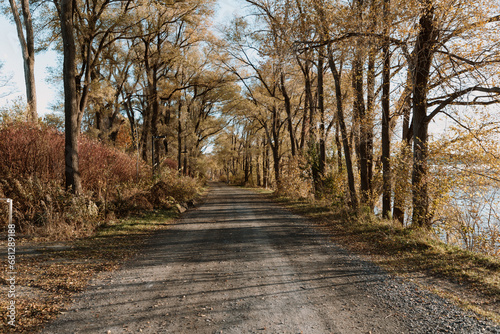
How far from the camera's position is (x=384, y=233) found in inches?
307

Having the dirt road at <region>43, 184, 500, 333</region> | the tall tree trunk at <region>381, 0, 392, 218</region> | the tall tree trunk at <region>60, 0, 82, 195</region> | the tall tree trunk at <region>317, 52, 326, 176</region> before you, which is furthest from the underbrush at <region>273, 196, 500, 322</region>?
the tall tree trunk at <region>60, 0, 82, 195</region>

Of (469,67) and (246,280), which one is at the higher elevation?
(469,67)

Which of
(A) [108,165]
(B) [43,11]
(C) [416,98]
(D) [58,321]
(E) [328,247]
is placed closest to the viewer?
A: (D) [58,321]

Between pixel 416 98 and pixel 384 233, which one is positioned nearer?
pixel 384 233

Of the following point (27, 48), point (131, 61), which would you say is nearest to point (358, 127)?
point (27, 48)

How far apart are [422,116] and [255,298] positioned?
287 inches

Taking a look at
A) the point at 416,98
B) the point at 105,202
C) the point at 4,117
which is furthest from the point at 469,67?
the point at 4,117

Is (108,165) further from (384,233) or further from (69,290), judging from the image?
(384,233)

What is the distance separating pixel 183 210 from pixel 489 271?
35.1 ft

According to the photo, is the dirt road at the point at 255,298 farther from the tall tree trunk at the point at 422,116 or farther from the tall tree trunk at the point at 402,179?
the tall tree trunk at the point at 402,179

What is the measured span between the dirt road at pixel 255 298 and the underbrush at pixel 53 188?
2824mm

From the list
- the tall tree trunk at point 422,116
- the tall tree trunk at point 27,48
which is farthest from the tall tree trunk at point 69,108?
the tall tree trunk at point 422,116

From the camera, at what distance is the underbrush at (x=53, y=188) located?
24.5ft

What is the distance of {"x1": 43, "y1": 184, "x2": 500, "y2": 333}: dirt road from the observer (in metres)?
3.35
